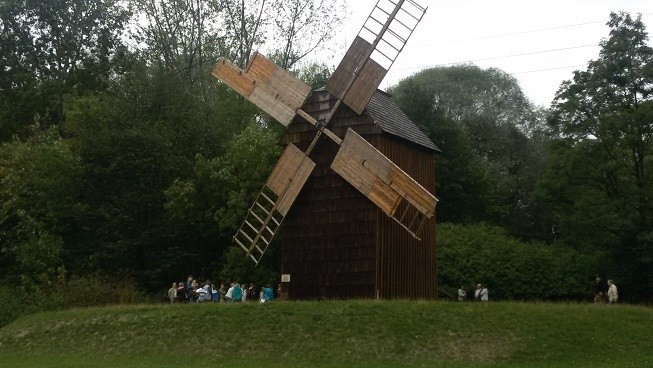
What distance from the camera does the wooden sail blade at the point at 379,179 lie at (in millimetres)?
24234

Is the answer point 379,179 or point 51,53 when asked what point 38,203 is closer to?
point 51,53

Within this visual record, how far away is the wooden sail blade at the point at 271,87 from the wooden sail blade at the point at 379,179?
2577mm

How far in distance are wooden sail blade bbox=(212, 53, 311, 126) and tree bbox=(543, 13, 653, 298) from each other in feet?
44.5

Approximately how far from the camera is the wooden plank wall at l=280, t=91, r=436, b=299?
25859 millimetres

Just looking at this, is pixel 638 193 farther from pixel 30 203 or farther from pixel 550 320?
pixel 30 203

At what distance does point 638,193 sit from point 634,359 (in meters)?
14.4

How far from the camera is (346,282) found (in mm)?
26062

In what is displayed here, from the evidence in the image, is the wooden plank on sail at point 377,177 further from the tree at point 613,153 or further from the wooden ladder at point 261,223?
the tree at point 613,153

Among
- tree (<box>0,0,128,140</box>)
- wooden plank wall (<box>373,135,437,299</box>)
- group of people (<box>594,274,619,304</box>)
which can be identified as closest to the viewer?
wooden plank wall (<box>373,135,437,299</box>)

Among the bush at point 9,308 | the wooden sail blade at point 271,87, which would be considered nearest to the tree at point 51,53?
the bush at point 9,308

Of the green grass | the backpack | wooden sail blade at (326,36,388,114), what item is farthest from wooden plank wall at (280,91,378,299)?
the backpack

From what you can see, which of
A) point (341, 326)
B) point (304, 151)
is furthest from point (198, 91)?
point (341, 326)

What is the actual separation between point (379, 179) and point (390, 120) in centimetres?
362

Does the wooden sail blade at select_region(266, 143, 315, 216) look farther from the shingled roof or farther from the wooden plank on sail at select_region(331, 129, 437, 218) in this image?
the shingled roof
